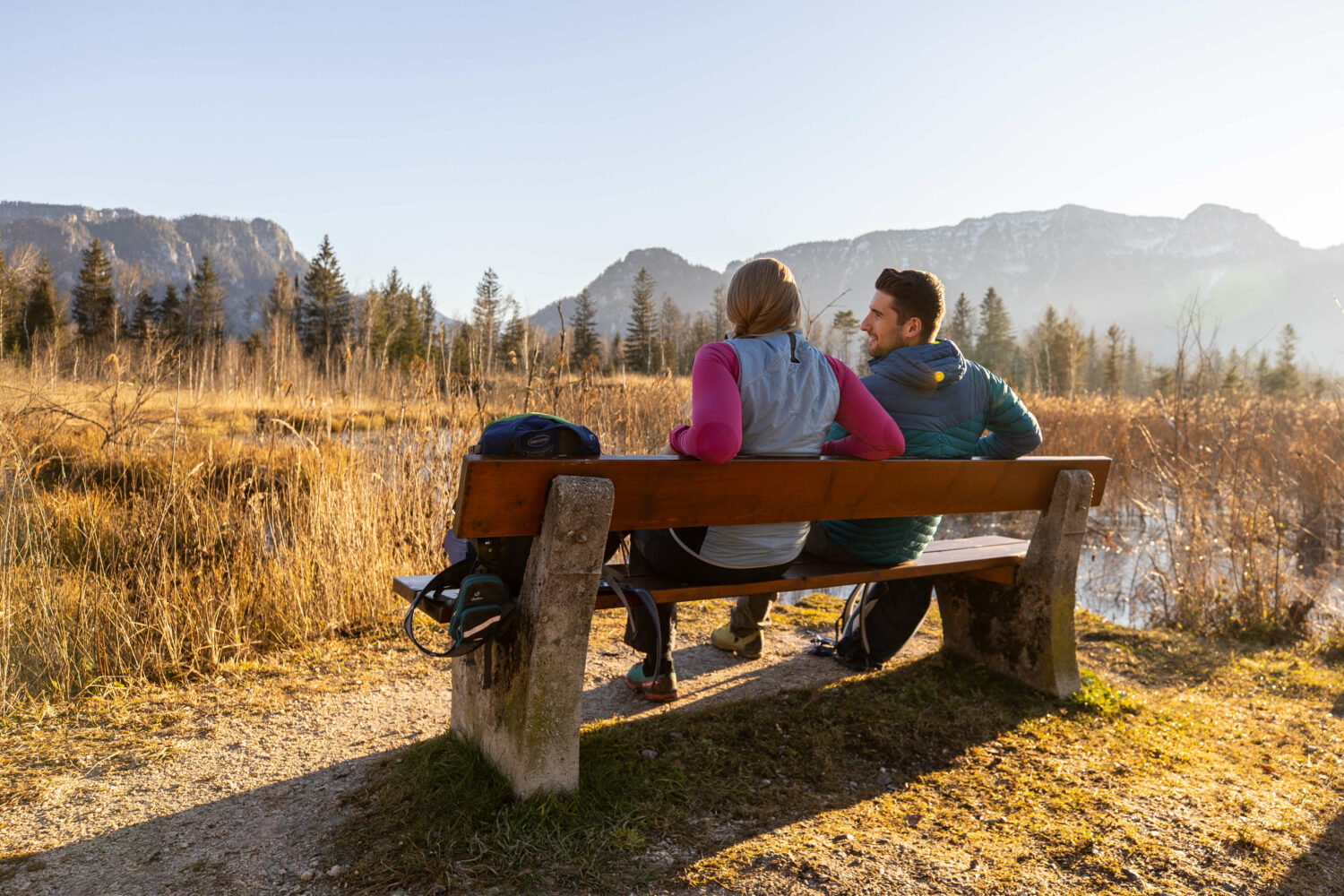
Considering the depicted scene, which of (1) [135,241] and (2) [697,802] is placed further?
(1) [135,241]

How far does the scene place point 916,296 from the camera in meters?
2.68

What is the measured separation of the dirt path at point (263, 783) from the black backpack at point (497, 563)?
649mm

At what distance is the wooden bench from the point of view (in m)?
1.82

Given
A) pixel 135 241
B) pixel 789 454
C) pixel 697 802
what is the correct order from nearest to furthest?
1. pixel 697 802
2. pixel 789 454
3. pixel 135 241

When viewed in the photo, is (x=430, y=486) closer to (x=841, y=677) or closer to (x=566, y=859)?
(x=841, y=677)

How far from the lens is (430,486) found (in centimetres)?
470

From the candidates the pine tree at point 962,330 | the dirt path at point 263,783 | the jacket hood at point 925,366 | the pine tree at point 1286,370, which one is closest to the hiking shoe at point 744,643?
the dirt path at point 263,783

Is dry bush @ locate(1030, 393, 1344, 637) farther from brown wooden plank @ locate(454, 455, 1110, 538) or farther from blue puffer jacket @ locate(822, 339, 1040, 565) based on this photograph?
brown wooden plank @ locate(454, 455, 1110, 538)

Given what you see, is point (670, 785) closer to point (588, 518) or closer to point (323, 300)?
point (588, 518)

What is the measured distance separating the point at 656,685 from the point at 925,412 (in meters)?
1.48

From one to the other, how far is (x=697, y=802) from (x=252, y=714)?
192 centimetres

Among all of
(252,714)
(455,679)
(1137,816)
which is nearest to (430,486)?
(252,714)

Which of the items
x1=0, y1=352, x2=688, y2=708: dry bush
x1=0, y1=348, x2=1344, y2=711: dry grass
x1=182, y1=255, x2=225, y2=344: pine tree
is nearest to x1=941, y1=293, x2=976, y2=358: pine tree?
x1=0, y1=348, x2=1344, y2=711: dry grass

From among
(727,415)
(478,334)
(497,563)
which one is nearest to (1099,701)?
(727,415)
